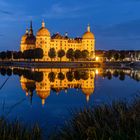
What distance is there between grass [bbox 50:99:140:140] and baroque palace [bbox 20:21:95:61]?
285ft

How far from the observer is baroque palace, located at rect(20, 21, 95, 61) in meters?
98.4

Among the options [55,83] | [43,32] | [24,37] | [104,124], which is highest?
[43,32]

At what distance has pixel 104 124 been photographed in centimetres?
548

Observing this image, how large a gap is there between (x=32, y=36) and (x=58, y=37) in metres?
10.3

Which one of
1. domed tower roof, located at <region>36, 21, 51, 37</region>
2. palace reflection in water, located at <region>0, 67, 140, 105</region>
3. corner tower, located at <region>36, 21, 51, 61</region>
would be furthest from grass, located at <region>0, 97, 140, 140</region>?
domed tower roof, located at <region>36, 21, 51, 37</region>

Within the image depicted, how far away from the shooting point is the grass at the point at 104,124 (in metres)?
4.87

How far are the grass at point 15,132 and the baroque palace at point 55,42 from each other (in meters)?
88.1

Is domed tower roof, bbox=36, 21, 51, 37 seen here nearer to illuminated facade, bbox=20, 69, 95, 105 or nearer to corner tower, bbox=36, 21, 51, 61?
corner tower, bbox=36, 21, 51, 61

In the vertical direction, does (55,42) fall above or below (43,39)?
below

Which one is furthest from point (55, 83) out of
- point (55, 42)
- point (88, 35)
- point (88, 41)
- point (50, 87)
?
point (88, 35)

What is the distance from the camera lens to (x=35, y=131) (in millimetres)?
4719

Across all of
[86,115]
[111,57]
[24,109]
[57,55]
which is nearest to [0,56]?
[57,55]

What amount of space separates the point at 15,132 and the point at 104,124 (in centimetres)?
149

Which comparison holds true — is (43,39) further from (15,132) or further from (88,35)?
(15,132)
